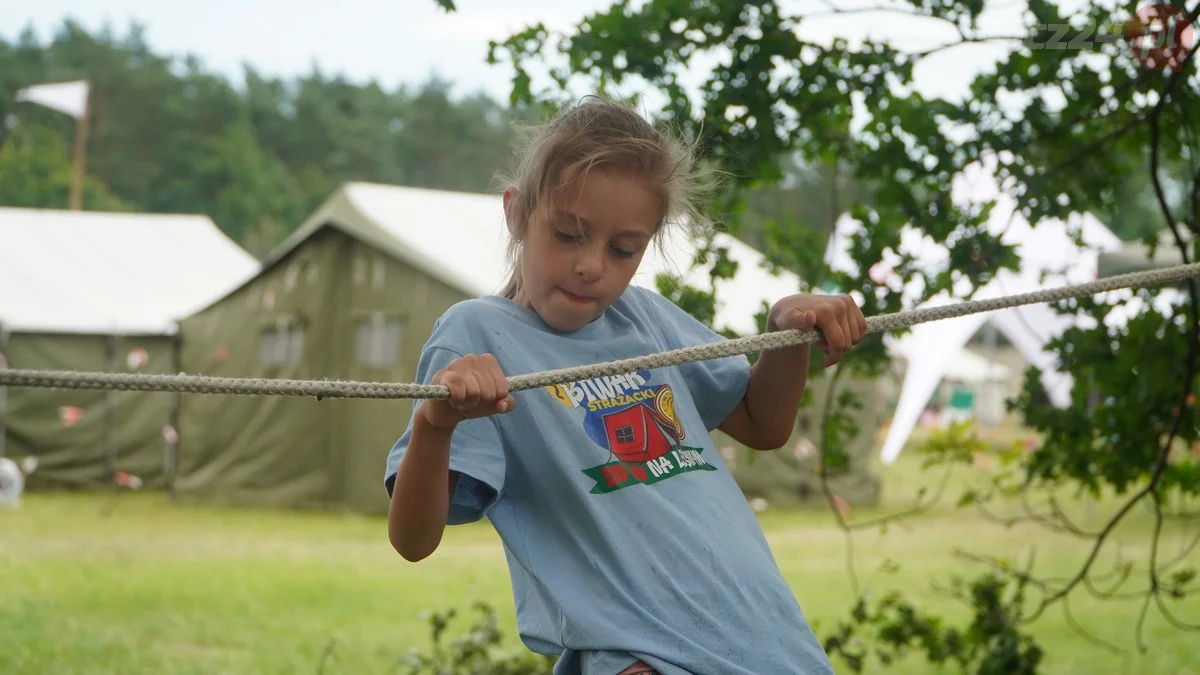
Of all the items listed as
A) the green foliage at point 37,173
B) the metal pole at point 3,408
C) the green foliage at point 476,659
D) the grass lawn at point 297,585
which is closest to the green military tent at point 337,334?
the grass lawn at point 297,585

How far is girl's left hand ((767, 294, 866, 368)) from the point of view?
6.29 feet

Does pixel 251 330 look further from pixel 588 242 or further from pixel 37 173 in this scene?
pixel 37 173

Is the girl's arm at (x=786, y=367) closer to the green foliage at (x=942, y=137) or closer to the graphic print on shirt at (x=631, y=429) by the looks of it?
the graphic print on shirt at (x=631, y=429)

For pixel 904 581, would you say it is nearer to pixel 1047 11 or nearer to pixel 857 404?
pixel 857 404

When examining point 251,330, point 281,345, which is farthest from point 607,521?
point 251,330

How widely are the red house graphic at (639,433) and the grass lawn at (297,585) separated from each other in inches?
122

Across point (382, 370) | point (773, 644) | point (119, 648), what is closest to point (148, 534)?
point (382, 370)

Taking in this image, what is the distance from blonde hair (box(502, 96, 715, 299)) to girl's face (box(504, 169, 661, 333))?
0.02 metres

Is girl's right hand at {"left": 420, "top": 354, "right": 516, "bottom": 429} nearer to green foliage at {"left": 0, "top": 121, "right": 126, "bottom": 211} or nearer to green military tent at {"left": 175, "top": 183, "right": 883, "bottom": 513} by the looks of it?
green military tent at {"left": 175, "top": 183, "right": 883, "bottom": 513}

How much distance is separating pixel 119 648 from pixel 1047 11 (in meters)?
4.07

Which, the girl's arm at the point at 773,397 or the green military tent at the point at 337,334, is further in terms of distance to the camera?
the green military tent at the point at 337,334

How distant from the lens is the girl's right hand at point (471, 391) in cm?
152

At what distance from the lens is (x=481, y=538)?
31.4 ft

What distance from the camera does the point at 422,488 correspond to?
1661mm
